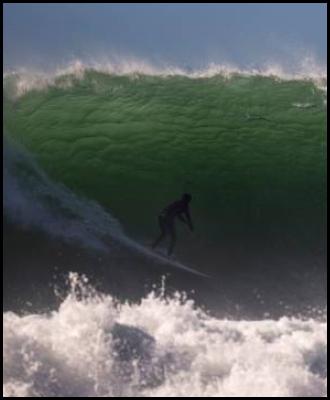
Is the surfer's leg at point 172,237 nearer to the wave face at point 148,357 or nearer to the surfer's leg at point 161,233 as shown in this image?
the surfer's leg at point 161,233

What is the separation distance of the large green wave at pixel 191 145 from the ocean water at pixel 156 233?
3 centimetres

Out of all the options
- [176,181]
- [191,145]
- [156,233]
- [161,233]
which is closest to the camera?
[161,233]

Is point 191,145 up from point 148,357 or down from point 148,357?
up

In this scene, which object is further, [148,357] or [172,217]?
[172,217]

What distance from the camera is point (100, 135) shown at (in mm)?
12969

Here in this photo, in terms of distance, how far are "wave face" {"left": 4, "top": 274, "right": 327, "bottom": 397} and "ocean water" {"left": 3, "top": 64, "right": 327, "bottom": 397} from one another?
2cm

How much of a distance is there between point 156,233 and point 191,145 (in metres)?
2.78

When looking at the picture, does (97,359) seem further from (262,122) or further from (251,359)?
(262,122)

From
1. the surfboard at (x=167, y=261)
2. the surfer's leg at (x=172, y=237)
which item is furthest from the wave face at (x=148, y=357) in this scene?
the surfer's leg at (x=172, y=237)

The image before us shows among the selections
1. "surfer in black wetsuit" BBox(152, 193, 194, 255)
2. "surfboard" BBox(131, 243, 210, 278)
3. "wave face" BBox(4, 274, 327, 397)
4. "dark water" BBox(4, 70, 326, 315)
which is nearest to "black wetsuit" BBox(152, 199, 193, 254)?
"surfer in black wetsuit" BBox(152, 193, 194, 255)

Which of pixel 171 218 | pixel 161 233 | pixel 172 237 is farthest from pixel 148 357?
pixel 161 233

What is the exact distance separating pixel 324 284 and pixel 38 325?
4.73 meters

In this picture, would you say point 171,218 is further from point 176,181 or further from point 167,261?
point 176,181

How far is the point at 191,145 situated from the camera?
12.9 meters
